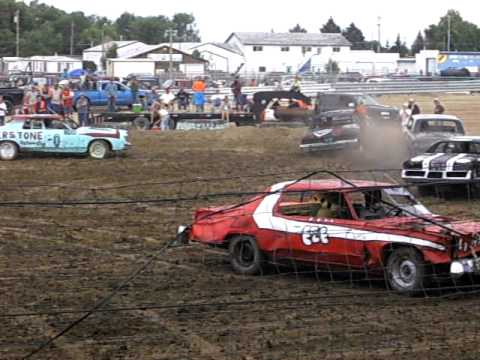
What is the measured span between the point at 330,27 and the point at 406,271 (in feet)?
491

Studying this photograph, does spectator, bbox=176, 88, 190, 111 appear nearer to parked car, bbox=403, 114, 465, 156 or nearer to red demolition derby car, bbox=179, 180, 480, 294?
parked car, bbox=403, 114, 465, 156

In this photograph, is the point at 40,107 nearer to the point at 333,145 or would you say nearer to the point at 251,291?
the point at 333,145

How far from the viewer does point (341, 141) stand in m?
24.4

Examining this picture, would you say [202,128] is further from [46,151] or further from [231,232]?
[231,232]

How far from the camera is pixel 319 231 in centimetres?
1038

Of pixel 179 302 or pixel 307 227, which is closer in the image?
pixel 179 302

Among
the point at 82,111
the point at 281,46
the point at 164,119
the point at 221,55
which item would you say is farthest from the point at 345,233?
the point at 281,46

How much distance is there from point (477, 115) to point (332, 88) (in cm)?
1091

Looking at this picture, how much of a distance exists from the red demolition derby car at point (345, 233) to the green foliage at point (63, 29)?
324 ft

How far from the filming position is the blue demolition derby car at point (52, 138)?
77.9 feet

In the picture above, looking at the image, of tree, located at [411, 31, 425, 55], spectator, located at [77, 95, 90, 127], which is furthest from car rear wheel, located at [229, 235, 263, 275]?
tree, located at [411, 31, 425, 55]

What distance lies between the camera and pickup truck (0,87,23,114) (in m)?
39.8

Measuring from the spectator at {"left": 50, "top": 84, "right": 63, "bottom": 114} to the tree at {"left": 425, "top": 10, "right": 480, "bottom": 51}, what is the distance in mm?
92089

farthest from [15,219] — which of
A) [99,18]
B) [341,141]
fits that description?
[99,18]
